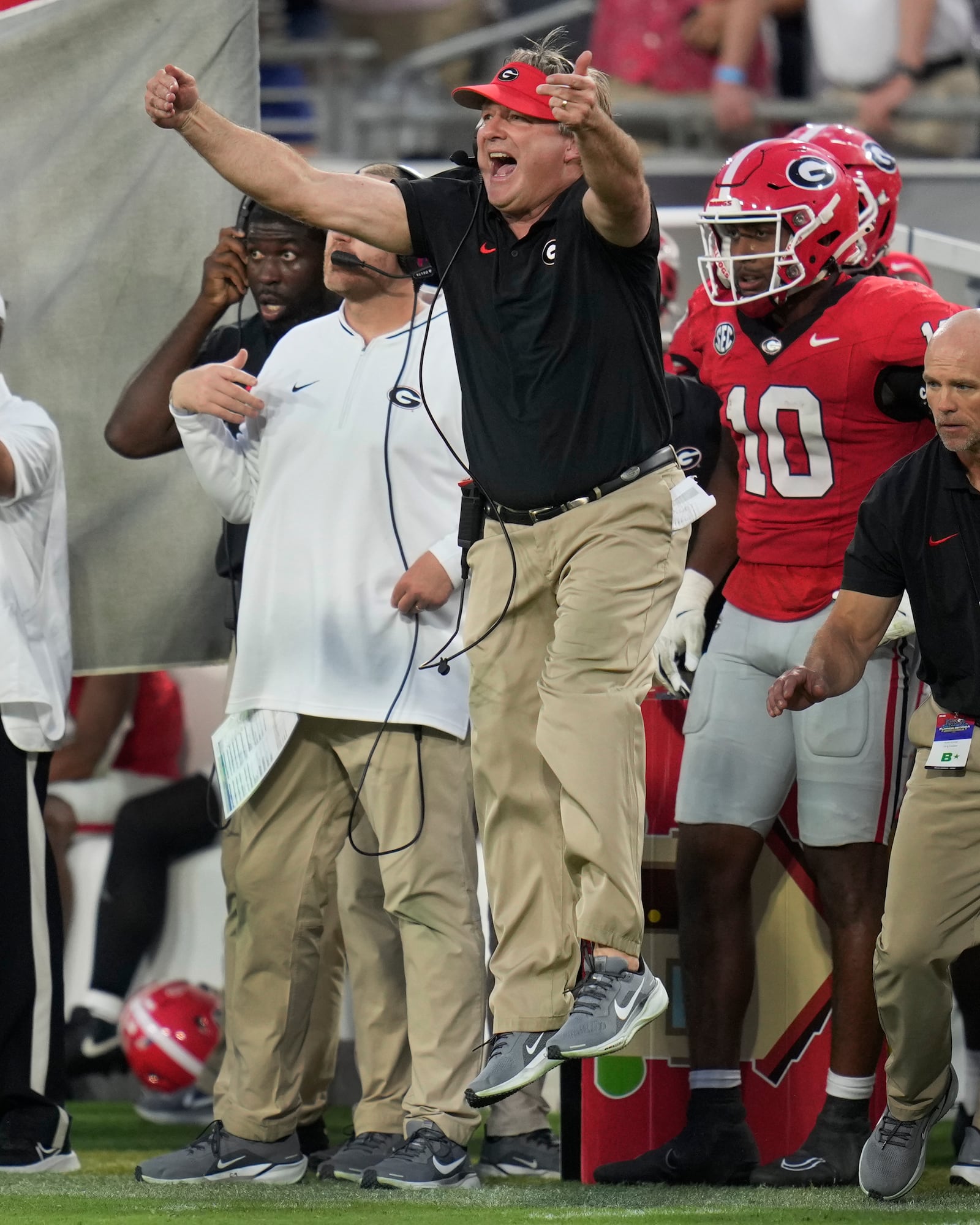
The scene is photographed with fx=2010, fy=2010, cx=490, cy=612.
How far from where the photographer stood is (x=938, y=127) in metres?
7.76

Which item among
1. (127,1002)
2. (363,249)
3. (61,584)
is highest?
(363,249)

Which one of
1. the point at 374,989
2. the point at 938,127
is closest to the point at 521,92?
the point at 374,989

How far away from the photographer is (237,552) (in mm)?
5051

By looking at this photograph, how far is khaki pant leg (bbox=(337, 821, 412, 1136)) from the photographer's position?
4578mm

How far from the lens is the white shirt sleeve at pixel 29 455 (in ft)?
15.1

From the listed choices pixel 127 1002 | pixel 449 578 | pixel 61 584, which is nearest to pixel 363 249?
pixel 449 578

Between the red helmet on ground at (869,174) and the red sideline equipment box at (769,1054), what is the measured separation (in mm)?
1409

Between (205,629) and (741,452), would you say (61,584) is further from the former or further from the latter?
(741,452)

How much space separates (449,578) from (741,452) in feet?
2.40

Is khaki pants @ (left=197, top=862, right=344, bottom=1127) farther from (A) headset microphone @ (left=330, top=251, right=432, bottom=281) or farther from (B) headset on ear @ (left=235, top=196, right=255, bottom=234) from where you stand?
(B) headset on ear @ (left=235, top=196, right=255, bottom=234)

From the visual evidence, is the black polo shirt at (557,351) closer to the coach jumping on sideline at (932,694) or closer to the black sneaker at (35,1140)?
the coach jumping on sideline at (932,694)

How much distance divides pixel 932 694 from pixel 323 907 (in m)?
1.49

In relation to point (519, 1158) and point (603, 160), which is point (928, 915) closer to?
point (519, 1158)

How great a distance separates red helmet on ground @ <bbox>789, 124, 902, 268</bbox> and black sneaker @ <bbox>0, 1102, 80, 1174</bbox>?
2.76 m
